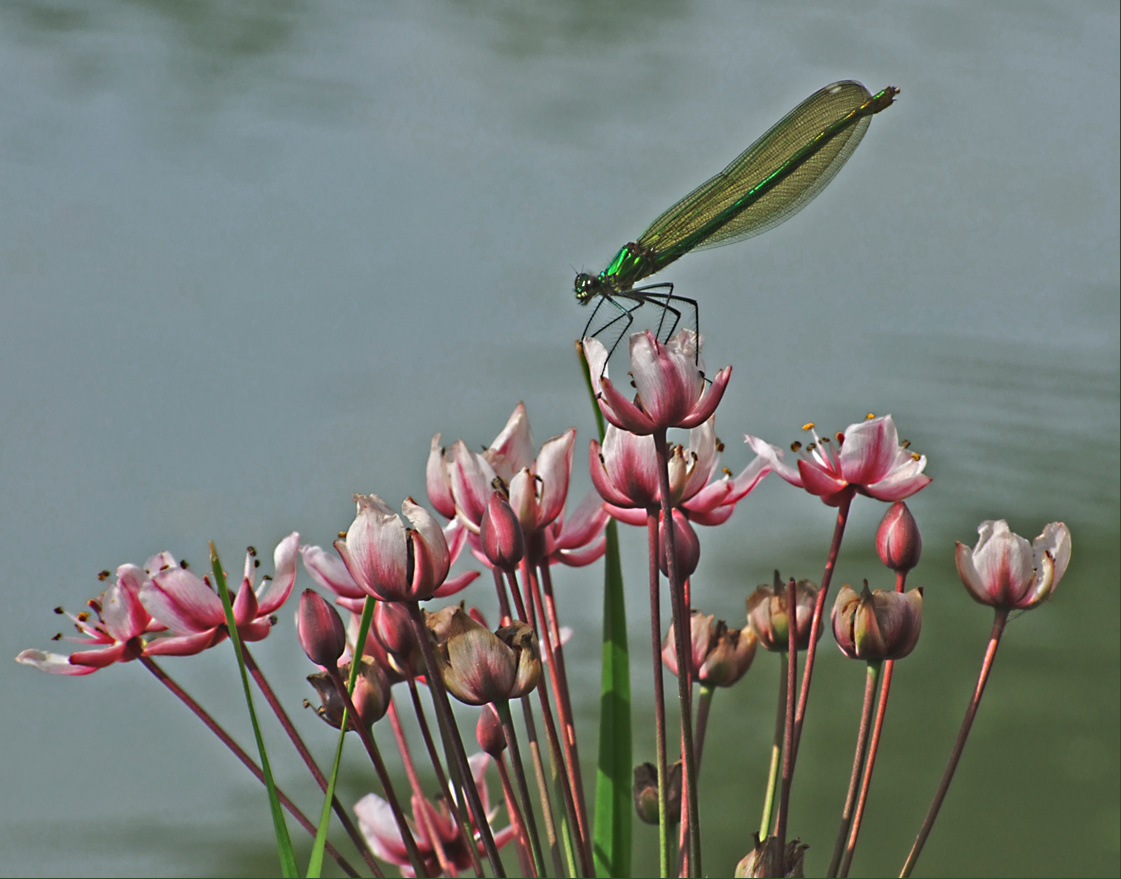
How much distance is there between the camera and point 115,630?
0.35m

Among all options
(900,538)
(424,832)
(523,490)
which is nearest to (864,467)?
(900,538)

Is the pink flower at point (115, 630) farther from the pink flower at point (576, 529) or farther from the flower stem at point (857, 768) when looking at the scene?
the flower stem at point (857, 768)

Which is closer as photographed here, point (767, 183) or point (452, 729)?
point (452, 729)

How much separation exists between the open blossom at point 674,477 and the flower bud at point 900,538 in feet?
0.16

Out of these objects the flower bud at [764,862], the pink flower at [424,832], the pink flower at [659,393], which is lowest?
the pink flower at [424,832]

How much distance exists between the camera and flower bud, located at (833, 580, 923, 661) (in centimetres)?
34

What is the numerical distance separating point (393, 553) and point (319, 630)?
0.16 feet

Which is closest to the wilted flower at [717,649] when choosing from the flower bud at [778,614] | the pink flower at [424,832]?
the flower bud at [778,614]

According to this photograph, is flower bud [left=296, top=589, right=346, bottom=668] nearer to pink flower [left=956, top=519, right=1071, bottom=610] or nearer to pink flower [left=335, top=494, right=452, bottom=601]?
pink flower [left=335, top=494, right=452, bottom=601]

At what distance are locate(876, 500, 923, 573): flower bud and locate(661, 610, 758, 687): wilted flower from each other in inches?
2.7

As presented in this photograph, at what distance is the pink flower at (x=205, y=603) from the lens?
333mm

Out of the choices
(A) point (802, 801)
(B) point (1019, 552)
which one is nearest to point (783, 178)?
(B) point (1019, 552)

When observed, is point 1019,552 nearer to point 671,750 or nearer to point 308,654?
point 308,654

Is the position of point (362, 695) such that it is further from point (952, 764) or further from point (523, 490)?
point (952, 764)
